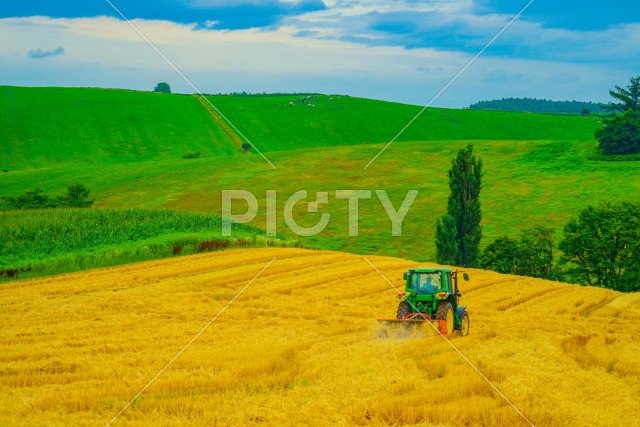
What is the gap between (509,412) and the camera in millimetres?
10703

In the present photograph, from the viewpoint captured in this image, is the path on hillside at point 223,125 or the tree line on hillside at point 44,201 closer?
the tree line on hillside at point 44,201

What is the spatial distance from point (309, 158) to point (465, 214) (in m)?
49.6

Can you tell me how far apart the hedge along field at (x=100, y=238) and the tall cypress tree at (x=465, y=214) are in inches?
442

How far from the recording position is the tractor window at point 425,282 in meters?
18.0

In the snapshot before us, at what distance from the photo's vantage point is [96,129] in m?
108

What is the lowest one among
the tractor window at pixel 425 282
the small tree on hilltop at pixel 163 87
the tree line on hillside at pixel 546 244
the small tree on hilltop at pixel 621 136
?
the tree line on hillside at pixel 546 244

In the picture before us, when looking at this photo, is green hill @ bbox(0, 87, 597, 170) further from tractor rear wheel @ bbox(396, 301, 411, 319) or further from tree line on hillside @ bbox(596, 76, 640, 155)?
tractor rear wheel @ bbox(396, 301, 411, 319)

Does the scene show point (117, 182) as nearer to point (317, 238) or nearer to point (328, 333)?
point (317, 238)

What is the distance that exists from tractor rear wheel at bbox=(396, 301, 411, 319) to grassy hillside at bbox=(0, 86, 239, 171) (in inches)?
3333

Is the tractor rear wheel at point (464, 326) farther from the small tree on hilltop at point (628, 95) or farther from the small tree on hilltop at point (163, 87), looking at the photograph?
the small tree on hilltop at point (163, 87)

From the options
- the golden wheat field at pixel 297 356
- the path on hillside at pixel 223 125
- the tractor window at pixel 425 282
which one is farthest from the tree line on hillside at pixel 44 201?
the path on hillside at pixel 223 125

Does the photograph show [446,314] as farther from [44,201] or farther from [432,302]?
[44,201]

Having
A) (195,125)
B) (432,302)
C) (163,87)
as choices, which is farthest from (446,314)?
(163,87)

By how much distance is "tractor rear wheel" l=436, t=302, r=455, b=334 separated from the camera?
16984 mm
